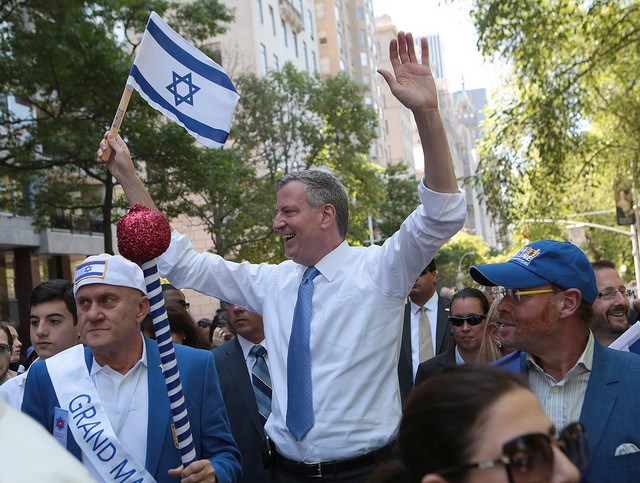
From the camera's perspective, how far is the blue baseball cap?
338 cm

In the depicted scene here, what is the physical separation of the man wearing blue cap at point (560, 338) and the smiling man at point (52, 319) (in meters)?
2.64

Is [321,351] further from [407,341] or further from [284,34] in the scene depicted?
[284,34]

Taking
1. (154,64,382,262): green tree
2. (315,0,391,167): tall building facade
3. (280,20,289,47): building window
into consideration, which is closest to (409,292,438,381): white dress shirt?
(154,64,382,262): green tree

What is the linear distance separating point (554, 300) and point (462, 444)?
1.61 m

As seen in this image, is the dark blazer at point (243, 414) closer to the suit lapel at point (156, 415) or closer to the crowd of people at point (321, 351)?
the crowd of people at point (321, 351)

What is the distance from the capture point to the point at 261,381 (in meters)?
5.32

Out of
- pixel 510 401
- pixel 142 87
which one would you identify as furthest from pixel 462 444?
pixel 142 87

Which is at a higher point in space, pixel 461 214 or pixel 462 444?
pixel 461 214

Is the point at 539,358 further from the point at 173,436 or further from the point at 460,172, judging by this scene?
the point at 460,172

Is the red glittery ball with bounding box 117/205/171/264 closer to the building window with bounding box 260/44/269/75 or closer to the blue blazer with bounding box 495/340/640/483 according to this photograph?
the blue blazer with bounding box 495/340/640/483

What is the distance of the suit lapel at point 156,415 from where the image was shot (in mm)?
3537

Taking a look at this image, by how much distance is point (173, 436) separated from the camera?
355 cm

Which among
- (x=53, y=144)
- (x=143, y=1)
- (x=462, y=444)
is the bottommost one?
(x=462, y=444)

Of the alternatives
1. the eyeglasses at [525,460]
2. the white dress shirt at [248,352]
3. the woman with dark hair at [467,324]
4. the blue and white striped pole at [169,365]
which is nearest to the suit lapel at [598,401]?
the eyeglasses at [525,460]
